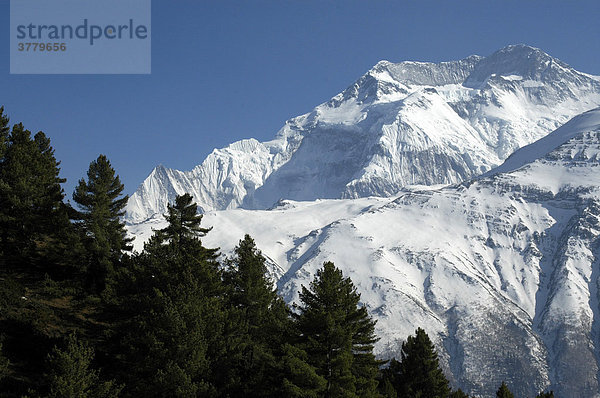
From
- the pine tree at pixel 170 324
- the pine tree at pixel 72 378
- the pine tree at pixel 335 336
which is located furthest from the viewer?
the pine tree at pixel 335 336

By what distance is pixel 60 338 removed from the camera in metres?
53.5

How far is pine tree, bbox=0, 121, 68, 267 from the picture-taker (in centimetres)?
6662

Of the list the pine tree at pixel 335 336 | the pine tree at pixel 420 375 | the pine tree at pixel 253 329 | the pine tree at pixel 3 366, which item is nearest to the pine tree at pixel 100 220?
the pine tree at pixel 253 329

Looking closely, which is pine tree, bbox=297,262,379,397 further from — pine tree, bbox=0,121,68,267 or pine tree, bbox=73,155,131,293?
pine tree, bbox=0,121,68,267

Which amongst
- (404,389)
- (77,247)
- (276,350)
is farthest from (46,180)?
(404,389)

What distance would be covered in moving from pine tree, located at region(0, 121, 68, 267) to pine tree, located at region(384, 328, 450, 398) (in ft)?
145

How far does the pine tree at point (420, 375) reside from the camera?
80312 mm

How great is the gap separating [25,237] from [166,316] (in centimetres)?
2891

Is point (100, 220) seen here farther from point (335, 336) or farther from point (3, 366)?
point (335, 336)

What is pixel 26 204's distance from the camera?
220ft

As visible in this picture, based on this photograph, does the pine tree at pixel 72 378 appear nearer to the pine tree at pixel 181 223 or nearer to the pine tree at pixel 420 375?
the pine tree at pixel 181 223

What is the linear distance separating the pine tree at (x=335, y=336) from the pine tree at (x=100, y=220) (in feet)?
78.2

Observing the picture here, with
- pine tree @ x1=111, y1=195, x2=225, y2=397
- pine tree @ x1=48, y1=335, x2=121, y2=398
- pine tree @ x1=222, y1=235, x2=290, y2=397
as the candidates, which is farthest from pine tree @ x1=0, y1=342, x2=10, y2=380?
pine tree @ x1=222, y1=235, x2=290, y2=397

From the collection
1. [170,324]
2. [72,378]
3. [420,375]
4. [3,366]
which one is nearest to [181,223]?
[170,324]
